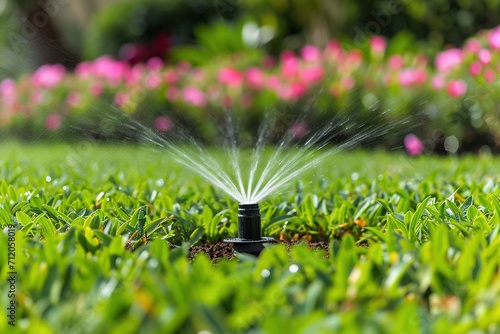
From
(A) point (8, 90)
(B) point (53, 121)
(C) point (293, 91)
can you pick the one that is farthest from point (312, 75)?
(A) point (8, 90)

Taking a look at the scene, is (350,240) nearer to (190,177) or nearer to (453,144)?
(190,177)

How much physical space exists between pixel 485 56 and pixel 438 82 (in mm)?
464

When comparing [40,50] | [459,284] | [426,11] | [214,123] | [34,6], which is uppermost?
[34,6]

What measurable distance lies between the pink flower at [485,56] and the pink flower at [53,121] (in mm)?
4513

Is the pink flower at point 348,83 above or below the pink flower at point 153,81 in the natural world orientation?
below

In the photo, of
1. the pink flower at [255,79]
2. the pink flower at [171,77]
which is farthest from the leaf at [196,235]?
the pink flower at [171,77]

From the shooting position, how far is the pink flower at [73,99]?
29.0ft

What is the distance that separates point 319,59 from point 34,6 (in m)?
12.7

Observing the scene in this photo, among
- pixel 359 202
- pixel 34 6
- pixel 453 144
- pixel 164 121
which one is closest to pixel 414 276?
pixel 359 202

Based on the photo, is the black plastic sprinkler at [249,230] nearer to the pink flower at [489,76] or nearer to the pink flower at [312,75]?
the pink flower at [489,76]

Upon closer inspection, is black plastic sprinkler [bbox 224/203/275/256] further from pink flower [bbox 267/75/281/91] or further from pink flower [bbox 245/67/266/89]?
pink flower [bbox 245/67/266/89]

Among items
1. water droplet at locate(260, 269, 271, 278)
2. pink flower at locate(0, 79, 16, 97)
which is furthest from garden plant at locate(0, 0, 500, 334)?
pink flower at locate(0, 79, 16, 97)

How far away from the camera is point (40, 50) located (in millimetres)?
17828

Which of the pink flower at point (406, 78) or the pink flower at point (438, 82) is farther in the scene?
the pink flower at point (406, 78)
